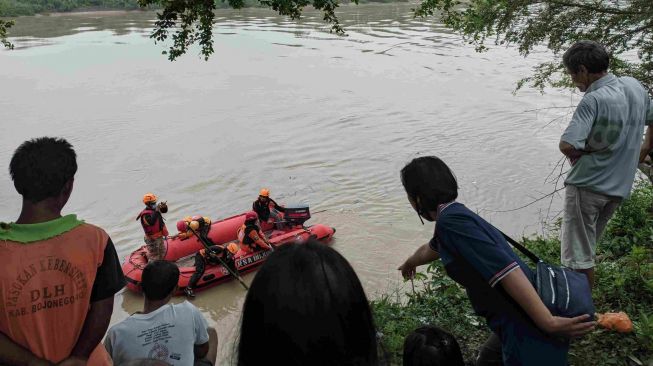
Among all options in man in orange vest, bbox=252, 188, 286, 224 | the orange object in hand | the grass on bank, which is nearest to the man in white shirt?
the grass on bank

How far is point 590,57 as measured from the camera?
10.8ft

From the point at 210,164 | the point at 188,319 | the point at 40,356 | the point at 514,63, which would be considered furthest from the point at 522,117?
the point at 40,356

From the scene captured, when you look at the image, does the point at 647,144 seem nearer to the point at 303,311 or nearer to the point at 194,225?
the point at 303,311

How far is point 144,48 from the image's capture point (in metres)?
29.7

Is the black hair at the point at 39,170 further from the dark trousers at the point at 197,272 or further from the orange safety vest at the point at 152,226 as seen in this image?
the orange safety vest at the point at 152,226

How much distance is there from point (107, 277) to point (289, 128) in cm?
1567

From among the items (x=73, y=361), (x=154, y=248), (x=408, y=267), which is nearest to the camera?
(x=73, y=361)

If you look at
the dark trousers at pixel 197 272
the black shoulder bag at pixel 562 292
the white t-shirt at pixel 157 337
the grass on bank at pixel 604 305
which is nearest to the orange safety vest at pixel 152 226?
the dark trousers at pixel 197 272

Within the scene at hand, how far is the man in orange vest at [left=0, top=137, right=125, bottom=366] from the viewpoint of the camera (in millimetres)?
2207

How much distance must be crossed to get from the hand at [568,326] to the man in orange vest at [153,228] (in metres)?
7.46

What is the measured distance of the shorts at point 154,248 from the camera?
8.79 m

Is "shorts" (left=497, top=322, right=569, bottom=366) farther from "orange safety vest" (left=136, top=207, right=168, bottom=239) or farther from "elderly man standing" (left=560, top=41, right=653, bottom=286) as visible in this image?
"orange safety vest" (left=136, top=207, right=168, bottom=239)

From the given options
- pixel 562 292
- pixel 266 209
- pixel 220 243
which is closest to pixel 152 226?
pixel 220 243

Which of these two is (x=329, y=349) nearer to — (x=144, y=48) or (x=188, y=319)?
(x=188, y=319)
